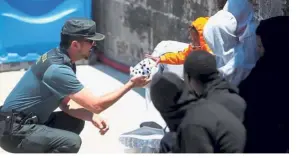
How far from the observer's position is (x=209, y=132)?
3254 mm

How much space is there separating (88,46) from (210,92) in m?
1.16

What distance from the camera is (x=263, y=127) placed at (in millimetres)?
3904

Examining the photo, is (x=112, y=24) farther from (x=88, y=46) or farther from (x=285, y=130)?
(x=285, y=130)

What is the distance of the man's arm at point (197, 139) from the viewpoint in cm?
323

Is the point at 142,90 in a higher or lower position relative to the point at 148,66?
lower

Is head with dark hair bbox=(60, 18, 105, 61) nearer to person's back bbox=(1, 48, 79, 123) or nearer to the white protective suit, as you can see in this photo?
person's back bbox=(1, 48, 79, 123)

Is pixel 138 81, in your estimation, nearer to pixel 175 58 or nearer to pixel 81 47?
pixel 81 47

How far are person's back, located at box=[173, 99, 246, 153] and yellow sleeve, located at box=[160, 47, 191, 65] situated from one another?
5.84 ft

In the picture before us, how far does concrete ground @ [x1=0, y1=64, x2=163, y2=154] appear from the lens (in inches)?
243

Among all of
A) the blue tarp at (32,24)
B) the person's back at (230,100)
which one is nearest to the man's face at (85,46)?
the person's back at (230,100)

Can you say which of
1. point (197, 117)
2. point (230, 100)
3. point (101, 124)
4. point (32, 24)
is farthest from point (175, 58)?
point (32, 24)

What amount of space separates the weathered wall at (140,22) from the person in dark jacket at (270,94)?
1.51 m

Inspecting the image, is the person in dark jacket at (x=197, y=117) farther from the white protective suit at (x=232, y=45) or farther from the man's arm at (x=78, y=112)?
the man's arm at (x=78, y=112)
